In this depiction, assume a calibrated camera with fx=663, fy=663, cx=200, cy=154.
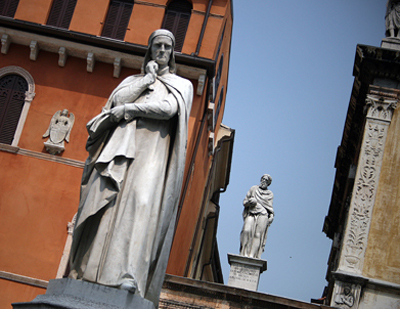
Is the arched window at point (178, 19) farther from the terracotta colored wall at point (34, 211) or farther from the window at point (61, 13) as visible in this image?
the terracotta colored wall at point (34, 211)

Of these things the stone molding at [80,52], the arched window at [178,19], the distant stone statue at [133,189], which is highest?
the arched window at [178,19]

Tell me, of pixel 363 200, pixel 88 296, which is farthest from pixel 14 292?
pixel 88 296

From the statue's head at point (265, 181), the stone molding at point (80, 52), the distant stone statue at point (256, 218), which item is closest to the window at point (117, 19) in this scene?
the stone molding at point (80, 52)

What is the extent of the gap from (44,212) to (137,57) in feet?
17.7

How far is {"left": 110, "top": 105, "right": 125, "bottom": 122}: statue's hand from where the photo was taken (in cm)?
494

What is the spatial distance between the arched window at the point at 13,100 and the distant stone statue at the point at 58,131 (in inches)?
36.0

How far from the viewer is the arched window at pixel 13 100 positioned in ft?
65.4

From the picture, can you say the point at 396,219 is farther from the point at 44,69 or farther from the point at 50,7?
the point at 50,7

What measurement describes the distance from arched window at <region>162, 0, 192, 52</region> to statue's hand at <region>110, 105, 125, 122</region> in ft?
55.0

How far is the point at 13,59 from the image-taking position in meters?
20.7

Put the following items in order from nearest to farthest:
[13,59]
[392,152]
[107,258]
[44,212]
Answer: [107,258]
[392,152]
[44,212]
[13,59]

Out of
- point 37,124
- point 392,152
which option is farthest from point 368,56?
point 37,124

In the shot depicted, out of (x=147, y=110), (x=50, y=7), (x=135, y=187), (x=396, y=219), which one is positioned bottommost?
(x=135, y=187)

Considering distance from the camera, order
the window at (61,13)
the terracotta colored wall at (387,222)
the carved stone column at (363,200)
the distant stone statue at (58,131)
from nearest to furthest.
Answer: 1. the carved stone column at (363,200)
2. the terracotta colored wall at (387,222)
3. the distant stone statue at (58,131)
4. the window at (61,13)
